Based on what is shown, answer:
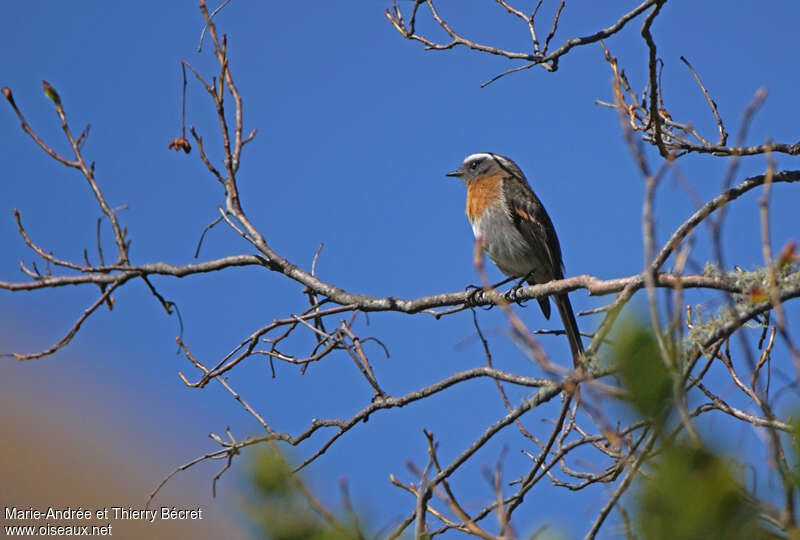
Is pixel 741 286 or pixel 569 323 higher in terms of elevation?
pixel 569 323

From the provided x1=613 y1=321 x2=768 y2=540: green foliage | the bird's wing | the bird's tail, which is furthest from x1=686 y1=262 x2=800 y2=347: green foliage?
the bird's wing

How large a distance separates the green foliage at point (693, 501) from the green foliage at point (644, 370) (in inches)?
3.0

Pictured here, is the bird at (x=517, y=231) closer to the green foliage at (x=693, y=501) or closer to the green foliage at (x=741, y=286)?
the green foliage at (x=741, y=286)

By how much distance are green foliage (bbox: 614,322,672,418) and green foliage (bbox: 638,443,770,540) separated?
0.08 meters

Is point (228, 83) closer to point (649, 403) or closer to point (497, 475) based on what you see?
point (497, 475)

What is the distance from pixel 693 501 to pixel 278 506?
0.79m

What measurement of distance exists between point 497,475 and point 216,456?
2752 millimetres

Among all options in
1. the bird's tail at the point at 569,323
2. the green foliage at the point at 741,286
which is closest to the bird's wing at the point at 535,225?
the bird's tail at the point at 569,323

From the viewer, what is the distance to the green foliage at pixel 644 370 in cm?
130

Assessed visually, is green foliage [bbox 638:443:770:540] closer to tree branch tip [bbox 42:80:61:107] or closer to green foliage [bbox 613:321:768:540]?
green foliage [bbox 613:321:768:540]

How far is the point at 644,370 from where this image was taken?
1.30m

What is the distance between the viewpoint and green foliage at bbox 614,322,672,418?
4.28 ft

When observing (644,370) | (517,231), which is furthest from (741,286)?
(517,231)

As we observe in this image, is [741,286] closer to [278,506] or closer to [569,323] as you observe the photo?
[278,506]
